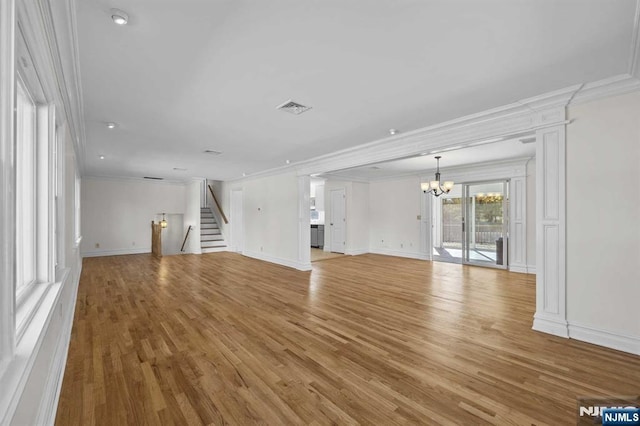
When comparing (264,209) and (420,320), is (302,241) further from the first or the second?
(420,320)

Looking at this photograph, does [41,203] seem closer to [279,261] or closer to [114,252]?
[279,261]

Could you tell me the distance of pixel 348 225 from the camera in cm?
902

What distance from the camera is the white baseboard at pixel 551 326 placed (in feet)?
9.68

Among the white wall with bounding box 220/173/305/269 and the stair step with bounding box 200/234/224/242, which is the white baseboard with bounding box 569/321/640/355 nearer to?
the white wall with bounding box 220/173/305/269

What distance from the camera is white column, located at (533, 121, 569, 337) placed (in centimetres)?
297

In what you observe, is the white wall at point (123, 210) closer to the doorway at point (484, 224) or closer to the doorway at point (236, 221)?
the doorway at point (236, 221)

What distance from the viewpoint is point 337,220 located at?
942 cm

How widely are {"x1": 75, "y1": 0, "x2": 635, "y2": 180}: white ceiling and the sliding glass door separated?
14.1 ft

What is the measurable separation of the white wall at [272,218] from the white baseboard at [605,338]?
472cm

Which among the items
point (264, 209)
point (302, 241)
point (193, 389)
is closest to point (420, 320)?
point (193, 389)

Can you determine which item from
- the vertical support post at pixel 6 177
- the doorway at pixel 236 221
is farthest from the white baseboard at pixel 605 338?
the doorway at pixel 236 221

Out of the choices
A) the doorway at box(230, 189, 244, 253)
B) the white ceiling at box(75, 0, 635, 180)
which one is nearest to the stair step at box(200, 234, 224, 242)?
the doorway at box(230, 189, 244, 253)

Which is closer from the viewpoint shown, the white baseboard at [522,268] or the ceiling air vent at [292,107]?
the ceiling air vent at [292,107]

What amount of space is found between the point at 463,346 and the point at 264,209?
6165 mm
